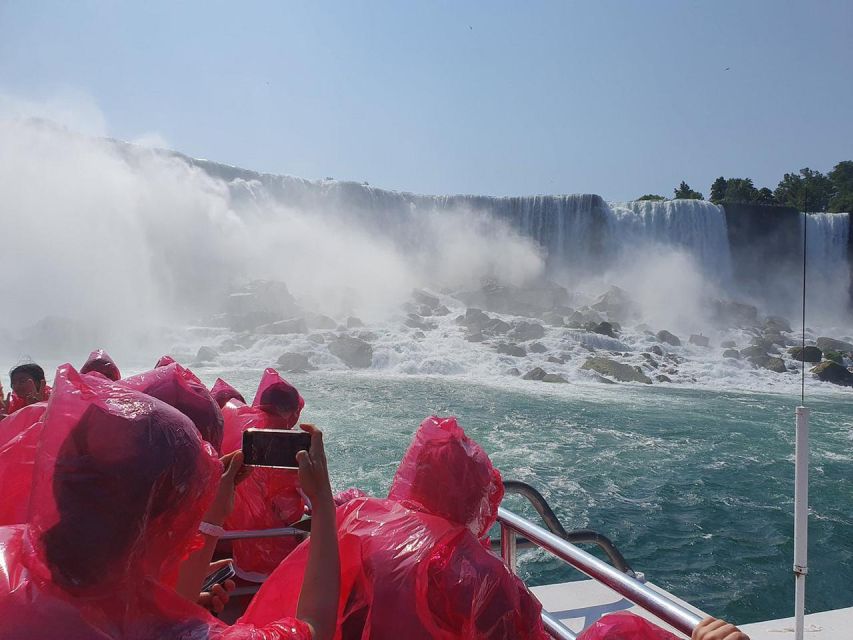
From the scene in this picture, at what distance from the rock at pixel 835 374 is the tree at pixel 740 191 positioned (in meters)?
29.4

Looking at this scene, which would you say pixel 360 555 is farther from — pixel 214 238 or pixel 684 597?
pixel 214 238

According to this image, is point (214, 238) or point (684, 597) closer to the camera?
point (684, 597)

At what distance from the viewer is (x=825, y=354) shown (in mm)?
23594

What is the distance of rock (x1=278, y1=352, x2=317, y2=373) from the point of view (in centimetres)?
1956

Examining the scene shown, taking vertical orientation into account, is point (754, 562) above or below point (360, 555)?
below

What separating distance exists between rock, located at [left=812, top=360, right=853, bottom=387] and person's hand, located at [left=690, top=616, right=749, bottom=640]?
22221 mm

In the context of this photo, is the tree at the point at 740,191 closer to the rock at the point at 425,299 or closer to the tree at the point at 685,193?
the tree at the point at 685,193

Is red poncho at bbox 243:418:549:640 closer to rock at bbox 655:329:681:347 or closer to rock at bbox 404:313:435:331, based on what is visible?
rock at bbox 404:313:435:331

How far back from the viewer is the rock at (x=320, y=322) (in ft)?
79.9

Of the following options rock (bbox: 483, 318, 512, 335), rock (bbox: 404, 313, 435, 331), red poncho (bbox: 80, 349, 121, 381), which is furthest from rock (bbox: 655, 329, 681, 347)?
red poncho (bbox: 80, 349, 121, 381)

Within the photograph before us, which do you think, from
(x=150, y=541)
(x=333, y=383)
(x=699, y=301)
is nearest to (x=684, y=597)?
(x=150, y=541)

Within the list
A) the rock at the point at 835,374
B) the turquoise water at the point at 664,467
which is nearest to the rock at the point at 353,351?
the turquoise water at the point at 664,467

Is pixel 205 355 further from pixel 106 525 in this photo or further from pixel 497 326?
pixel 106 525

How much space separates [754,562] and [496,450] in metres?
4.62
